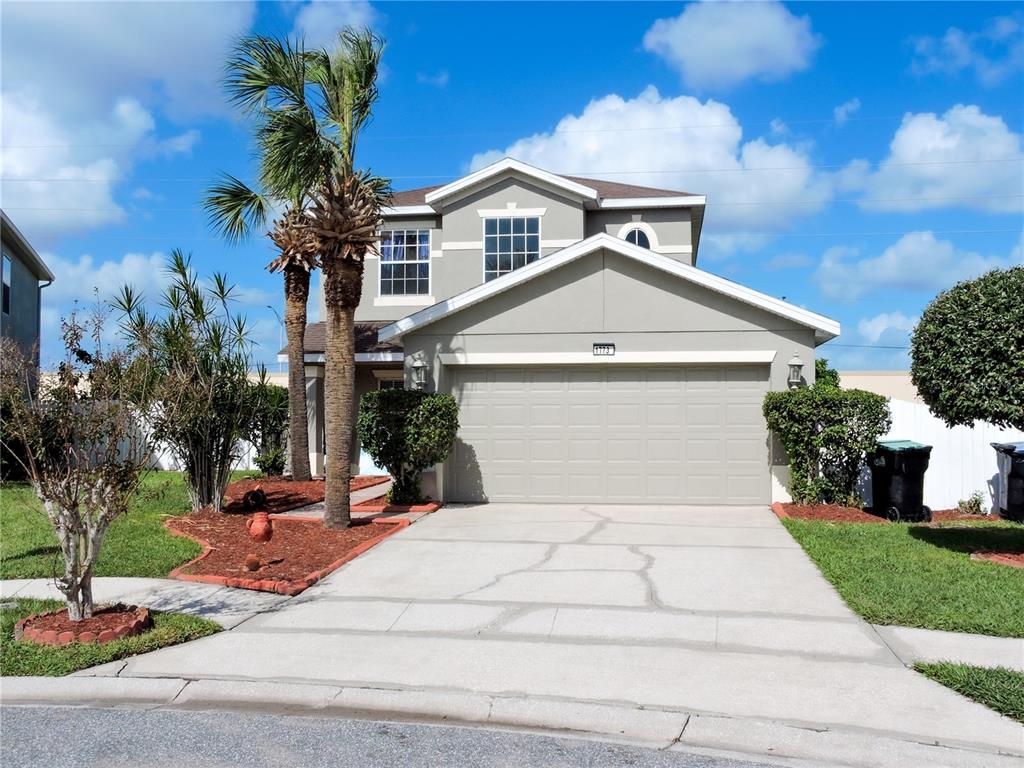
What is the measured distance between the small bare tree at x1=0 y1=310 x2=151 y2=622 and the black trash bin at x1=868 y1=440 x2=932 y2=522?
10.6m

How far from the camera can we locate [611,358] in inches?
576

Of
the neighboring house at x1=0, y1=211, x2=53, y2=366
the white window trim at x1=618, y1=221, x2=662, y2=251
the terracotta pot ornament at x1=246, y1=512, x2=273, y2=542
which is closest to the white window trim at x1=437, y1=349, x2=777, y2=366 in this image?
the terracotta pot ornament at x1=246, y1=512, x2=273, y2=542

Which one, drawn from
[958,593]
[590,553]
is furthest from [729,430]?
[958,593]

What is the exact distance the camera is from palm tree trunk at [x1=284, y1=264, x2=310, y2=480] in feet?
55.8

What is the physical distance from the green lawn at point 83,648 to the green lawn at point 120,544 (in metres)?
0.79

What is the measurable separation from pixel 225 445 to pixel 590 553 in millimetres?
6130

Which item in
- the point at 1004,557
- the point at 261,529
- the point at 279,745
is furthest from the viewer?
the point at 261,529

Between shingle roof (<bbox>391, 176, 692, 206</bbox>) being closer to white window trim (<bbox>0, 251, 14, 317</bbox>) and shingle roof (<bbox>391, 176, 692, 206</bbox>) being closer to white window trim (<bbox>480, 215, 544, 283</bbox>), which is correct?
white window trim (<bbox>480, 215, 544, 283</bbox>)

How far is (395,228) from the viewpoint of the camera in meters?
21.2

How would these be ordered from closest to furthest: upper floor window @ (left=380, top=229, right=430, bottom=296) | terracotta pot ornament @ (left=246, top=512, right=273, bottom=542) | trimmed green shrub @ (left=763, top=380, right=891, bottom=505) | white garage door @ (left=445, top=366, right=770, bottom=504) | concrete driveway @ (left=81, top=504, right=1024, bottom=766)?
concrete driveway @ (left=81, top=504, right=1024, bottom=766) → terracotta pot ornament @ (left=246, top=512, right=273, bottom=542) → trimmed green shrub @ (left=763, top=380, right=891, bottom=505) → white garage door @ (left=445, top=366, right=770, bottom=504) → upper floor window @ (left=380, top=229, right=430, bottom=296)

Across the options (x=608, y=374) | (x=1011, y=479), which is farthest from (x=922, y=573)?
(x=608, y=374)

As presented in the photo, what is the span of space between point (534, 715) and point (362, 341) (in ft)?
47.6

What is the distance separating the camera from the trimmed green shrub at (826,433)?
13.2m

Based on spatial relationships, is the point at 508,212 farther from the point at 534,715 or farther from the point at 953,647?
the point at 534,715
